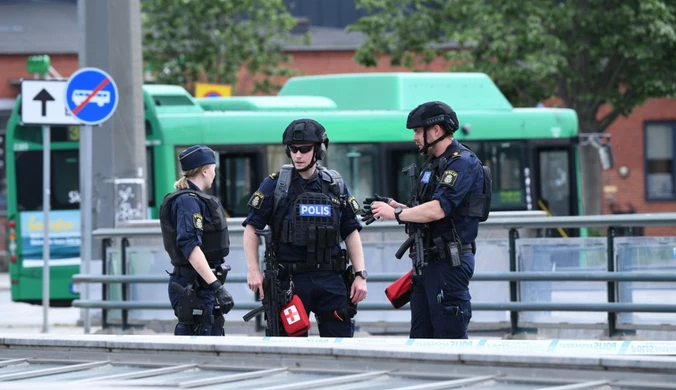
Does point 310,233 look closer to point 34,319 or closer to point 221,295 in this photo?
point 221,295

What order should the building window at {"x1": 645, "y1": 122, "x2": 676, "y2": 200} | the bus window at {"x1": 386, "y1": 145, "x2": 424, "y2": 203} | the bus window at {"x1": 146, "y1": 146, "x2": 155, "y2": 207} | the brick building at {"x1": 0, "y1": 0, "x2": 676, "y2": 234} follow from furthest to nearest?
the building window at {"x1": 645, "y1": 122, "x2": 676, "y2": 200} → the brick building at {"x1": 0, "y1": 0, "x2": 676, "y2": 234} → the bus window at {"x1": 386, "y1": 145, "x2": 424, "y2": 203} → the bus window at {"x1": 146, "y1": 146, "x2": 155, "y2": 207}

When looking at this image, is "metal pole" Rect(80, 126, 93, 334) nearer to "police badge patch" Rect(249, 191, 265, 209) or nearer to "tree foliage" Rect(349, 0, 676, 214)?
"police badge patch" Rect(249, 191, 265, 209)

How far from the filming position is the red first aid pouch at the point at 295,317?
7.21 metres

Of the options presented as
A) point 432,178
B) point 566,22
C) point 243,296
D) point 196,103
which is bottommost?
point 243,296

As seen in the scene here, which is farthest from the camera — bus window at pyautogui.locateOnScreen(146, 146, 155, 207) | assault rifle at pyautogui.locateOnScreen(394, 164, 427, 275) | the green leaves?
the green leaves

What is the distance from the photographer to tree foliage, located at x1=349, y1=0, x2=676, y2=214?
962 inches

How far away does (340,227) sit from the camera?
24.7 feet

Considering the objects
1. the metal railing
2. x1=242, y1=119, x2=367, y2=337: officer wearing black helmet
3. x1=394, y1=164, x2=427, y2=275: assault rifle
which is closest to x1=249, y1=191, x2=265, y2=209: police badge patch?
x1=242, y1=119, x2=367, y2=337: officer wearing black helmet

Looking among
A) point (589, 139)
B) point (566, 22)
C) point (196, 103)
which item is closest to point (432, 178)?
point (196, 103)

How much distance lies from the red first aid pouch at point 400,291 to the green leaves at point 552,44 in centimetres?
1715

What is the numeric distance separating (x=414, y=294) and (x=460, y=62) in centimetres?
1901

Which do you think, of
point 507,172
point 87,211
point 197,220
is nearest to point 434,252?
point 197,220

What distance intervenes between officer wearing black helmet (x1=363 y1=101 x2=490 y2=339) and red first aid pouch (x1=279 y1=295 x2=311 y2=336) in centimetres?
57

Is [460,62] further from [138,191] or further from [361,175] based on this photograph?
[138,191]
